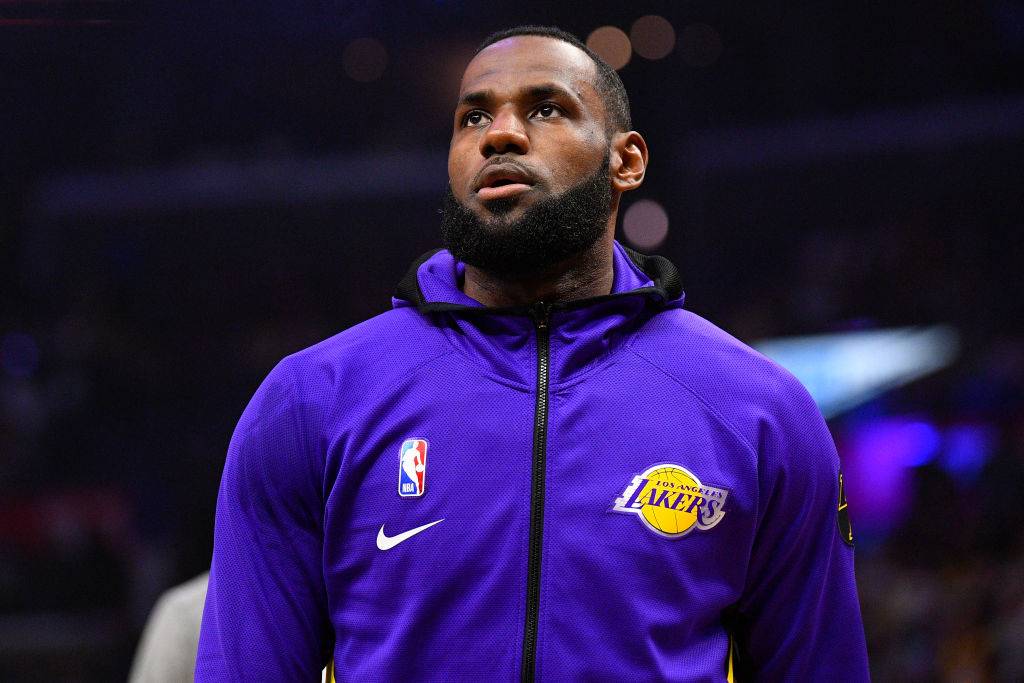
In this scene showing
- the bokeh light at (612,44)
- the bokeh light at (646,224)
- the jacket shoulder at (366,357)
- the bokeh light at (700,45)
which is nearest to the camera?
the jacket shoulder at (366,357)

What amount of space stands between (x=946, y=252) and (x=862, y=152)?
1.76 ft

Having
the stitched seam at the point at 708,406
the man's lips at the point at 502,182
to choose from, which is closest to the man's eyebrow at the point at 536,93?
the man's lips at the point at 502,182

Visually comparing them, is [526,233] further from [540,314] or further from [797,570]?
[797,570]

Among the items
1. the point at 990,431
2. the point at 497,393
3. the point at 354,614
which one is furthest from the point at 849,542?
the point at 990,431

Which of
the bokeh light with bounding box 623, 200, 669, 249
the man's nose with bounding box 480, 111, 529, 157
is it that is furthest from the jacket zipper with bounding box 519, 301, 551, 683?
the bokeh light with bounding box 623, 200, 669, 249

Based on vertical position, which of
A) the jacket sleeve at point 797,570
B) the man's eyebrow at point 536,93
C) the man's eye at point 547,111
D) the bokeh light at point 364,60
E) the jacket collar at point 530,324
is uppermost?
the bokeh light at point 364,60

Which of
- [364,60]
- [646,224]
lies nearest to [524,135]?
[646,224]

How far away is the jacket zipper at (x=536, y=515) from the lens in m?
1.14

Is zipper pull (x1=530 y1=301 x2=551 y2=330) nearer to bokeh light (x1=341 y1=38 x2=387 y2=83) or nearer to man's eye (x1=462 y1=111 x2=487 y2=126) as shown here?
man's eye (x1=462 y1=111 x2=487 y2=126)

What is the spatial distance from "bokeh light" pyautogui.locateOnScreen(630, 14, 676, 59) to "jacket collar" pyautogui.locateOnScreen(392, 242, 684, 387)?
2.46 m

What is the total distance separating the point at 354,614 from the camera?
1193 millimetres

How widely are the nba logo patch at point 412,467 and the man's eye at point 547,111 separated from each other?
1.42ft

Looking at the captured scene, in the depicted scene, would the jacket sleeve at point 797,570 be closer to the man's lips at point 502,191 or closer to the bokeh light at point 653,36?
the man's lips at point 502,191

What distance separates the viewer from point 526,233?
1.31m
